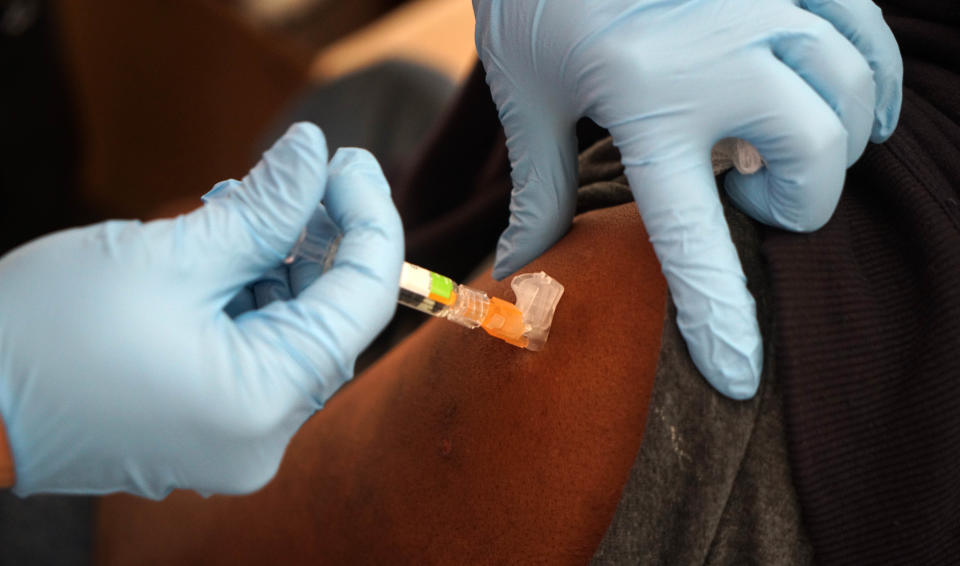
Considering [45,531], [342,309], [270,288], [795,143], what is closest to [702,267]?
[795,143]

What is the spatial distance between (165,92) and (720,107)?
7.25ft

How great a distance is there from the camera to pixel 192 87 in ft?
7.88

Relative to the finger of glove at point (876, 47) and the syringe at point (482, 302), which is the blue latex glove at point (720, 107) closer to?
the finger of glove at point (876, 47)

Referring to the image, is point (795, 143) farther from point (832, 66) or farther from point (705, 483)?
point (705, 483)

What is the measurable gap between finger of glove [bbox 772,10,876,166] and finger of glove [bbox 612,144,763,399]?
142mm

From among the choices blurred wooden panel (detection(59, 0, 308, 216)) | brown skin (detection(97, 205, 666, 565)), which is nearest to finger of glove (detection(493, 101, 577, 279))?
brown skin (detection(97, 205, 666, 565))

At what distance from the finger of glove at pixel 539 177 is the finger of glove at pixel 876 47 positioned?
34 cm

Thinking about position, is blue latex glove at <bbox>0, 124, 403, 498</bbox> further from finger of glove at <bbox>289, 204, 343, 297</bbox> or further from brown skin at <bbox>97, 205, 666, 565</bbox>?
brown skin at <bbox>97, 205, 666, 565</bbox>

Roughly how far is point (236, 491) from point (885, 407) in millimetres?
708

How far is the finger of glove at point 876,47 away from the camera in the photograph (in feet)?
2.65

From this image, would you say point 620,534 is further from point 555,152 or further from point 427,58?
point 427,58

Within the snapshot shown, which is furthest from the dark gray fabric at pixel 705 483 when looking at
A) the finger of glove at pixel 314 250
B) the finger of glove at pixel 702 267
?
the finger of glove at pixel 314 250

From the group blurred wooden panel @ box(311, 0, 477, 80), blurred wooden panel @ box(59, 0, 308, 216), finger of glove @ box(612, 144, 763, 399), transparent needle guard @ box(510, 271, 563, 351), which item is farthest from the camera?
blurred wooden panel @ box(59, 0, 308, 216)

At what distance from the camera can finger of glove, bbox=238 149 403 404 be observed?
2.30 feet
